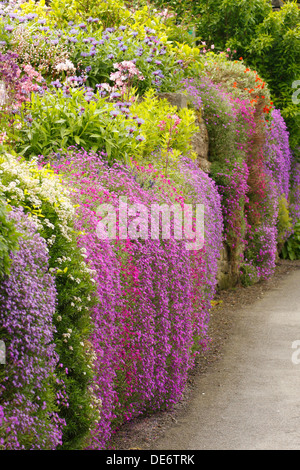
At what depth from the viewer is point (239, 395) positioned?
5477 mm

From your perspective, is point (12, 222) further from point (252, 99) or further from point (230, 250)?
point (252, 99)

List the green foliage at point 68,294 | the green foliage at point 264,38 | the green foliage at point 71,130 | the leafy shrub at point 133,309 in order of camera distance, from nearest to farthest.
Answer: the green foliage at point 68,294
the leafy shrub at point 133,309
the green foliage at point 71,130
the green foliage at point 264,38

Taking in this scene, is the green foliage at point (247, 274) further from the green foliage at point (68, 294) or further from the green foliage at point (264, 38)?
the green foliage at point (68, 294)

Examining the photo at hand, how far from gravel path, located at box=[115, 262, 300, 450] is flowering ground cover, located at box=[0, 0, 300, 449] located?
0.68ft

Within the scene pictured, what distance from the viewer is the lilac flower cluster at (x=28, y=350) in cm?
286

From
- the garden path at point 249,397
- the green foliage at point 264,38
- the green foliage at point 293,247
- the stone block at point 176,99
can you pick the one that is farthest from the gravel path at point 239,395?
the green foliage at point 264,38

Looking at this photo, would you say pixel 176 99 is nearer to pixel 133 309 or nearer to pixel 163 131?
pixel 163 131

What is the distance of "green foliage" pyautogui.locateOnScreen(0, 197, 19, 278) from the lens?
2.80 meters

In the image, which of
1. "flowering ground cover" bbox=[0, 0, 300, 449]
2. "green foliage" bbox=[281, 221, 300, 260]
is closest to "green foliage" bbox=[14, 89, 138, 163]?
"flowering ground cover" bbox=[0, 0, 300, 449]

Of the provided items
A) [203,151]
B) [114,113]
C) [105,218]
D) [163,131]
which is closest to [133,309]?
[105,218]

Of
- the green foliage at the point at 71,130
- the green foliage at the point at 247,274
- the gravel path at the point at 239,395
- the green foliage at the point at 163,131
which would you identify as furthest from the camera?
the green foliage at the point at 247,274

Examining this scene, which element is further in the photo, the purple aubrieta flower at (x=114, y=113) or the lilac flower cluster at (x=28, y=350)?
the purple aubrieta flower at (x=114, y=113)

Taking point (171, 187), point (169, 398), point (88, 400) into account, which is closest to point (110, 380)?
point (88, 400)

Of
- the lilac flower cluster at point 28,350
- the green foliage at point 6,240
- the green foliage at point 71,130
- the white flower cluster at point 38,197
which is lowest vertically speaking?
the lilac flower cluster at point 28,350
